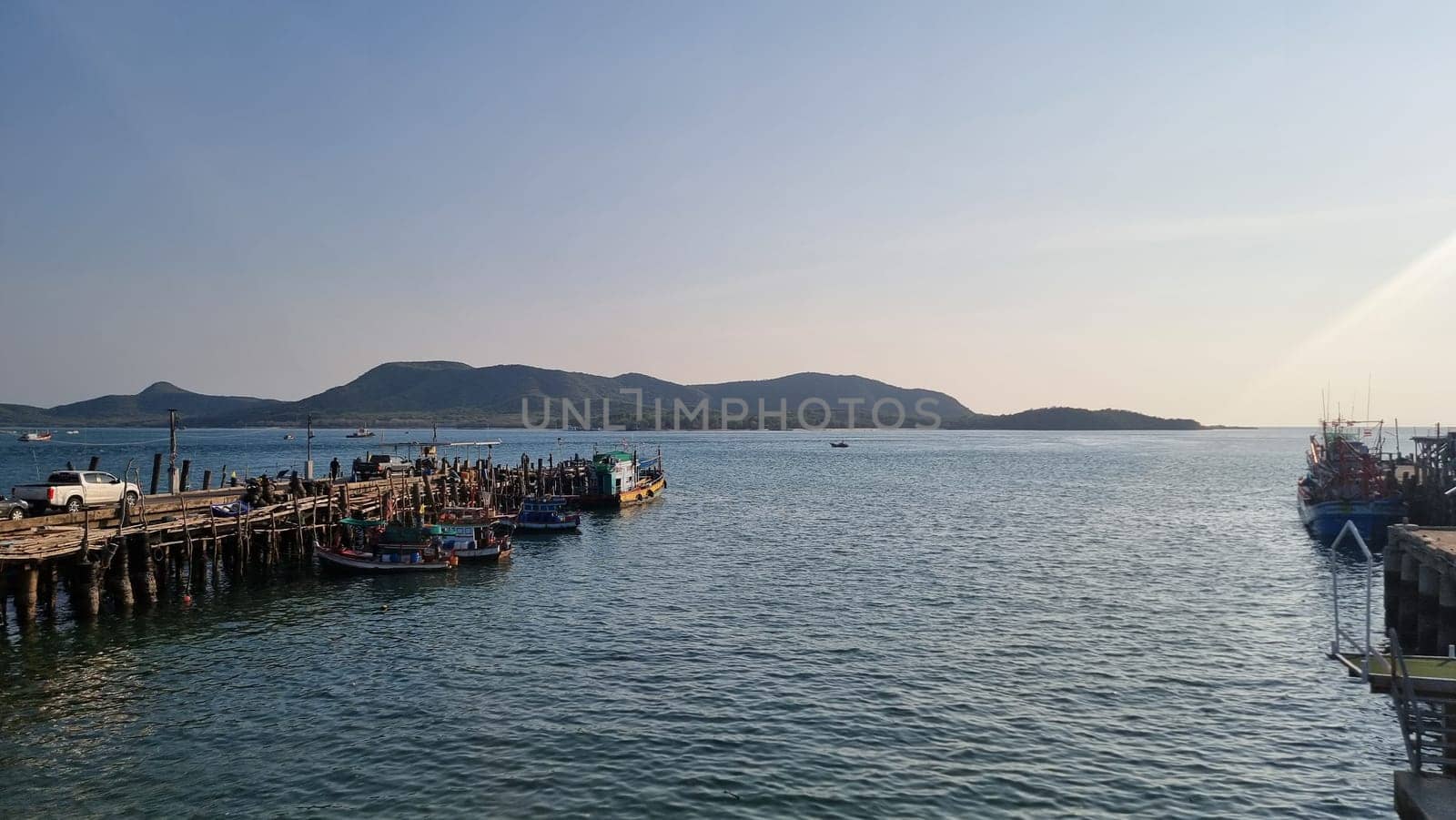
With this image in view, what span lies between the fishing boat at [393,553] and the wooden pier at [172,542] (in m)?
3.05

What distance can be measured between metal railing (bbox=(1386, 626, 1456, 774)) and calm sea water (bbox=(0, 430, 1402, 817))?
2891 millimetres

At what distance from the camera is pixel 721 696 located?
24109 millimetres

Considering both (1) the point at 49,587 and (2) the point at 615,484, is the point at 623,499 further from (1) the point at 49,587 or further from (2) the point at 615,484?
(1) the point at 49,587

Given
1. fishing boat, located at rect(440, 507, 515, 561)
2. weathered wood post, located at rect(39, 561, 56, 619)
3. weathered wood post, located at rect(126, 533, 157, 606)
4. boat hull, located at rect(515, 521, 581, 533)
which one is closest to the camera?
weathered wood post, located at rect(39, 561, 56, 619)

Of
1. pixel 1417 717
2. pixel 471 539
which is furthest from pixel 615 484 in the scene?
pixel 1417 717

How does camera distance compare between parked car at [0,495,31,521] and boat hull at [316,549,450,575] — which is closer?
parked car at [0,495,31,521]

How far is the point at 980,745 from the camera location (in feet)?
67.4

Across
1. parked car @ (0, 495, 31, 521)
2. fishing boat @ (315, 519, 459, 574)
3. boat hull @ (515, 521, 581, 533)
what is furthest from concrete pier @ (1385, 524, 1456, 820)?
parked car @ (0, 495, 31, 521)

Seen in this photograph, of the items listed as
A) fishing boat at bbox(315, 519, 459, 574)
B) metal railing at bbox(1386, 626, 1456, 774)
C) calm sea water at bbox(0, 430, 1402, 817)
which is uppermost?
metal railing at bbox(1386, 626, 1456, 774)

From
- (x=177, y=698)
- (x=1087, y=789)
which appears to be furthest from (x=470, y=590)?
(x=1087, y=789)

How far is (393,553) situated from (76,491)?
13.4 m

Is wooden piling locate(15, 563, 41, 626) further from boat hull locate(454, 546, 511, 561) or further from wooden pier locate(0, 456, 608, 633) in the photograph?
boat hull locate(454, 546, 511, 561)

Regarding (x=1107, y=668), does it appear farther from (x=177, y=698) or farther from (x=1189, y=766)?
(x=177, y=698)

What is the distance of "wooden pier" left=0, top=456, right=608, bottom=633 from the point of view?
3156 cm
